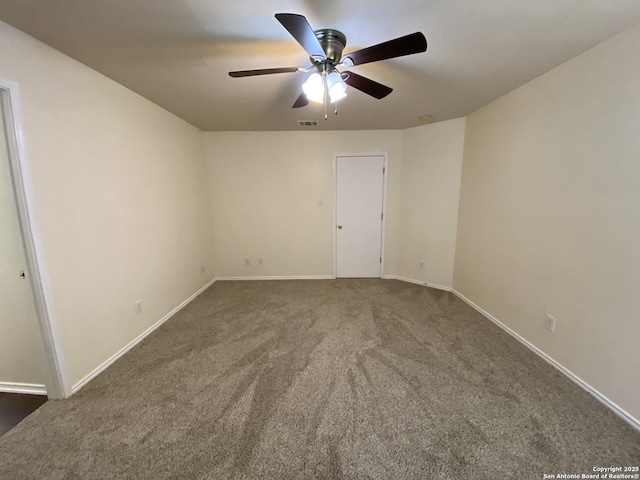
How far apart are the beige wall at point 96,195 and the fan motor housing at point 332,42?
177 centimetres

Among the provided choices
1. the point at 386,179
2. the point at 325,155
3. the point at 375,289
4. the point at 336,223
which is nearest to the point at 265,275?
the point at 336,223

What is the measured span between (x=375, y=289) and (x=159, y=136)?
3.35m

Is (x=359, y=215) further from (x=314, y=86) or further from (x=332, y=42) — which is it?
(x=332, y=42)

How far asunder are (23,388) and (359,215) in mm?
3863

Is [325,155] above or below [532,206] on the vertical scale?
above

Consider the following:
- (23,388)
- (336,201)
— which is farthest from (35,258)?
(336,201)

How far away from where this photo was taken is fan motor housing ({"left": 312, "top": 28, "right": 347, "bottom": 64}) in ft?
4.94

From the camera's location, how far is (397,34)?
1555 millimetres

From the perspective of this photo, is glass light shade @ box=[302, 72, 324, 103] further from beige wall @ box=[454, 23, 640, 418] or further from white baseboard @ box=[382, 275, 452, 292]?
white baseboard @ box=[382, 275, 452, 292]

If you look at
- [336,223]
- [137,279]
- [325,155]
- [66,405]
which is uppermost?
[325,155]

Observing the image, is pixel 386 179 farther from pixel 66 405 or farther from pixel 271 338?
pixel 66 405

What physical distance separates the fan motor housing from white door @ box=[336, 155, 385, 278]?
2.28 metres

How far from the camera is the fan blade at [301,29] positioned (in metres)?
1.07

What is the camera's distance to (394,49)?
128 centimetres
